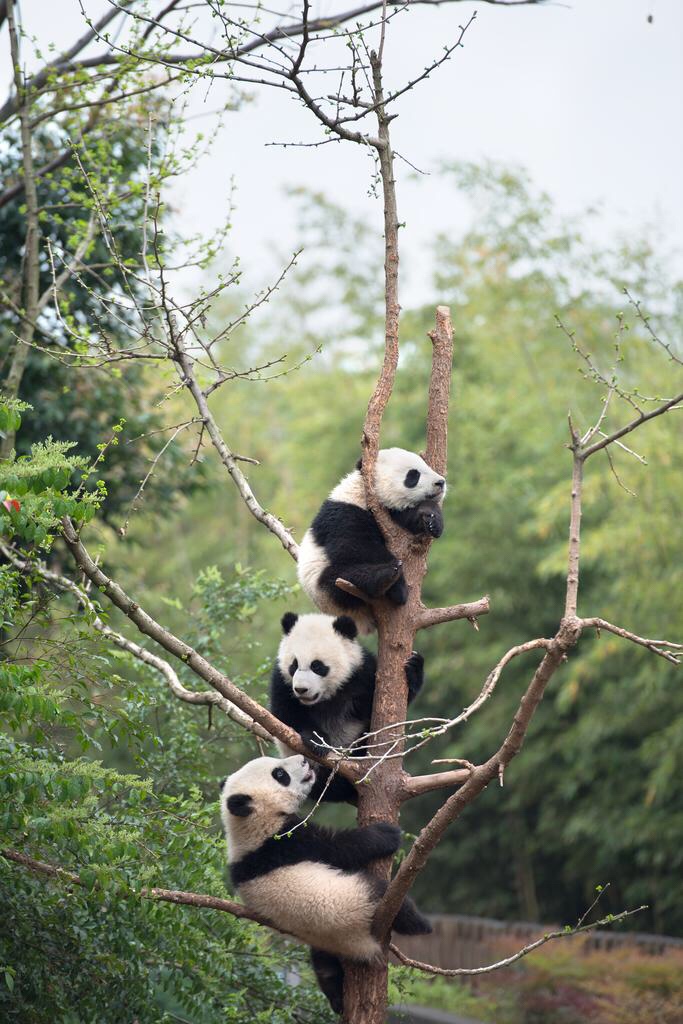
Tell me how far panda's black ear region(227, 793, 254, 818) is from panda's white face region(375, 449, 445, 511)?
1.20 meters

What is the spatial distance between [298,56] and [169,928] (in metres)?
3.23

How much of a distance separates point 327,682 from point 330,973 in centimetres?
102

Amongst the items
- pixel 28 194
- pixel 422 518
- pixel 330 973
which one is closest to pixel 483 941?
pixel 330 973

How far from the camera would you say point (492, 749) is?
11609 mm

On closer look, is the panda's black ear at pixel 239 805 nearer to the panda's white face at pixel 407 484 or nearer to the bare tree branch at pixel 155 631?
the bare tree branch at pixel 155 631

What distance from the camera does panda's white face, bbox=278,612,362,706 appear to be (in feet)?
12.9

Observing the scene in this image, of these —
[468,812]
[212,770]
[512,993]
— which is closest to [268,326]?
[468,812]

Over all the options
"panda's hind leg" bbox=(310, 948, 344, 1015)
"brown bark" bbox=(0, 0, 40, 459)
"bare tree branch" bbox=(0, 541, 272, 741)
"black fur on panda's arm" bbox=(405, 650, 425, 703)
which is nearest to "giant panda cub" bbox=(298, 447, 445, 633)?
"black fur on panda's arm" bbox=(405, 650, 425, 703)

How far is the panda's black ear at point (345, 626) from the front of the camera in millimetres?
4059

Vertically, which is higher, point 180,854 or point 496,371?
point 496,371

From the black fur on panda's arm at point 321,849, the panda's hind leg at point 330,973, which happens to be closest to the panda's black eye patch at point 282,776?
the black fur on panda's arm at point 321,849

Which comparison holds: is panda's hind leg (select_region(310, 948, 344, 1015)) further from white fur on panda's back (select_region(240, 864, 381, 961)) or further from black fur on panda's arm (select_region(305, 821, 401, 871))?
black fur on panda's arm (select_region(305, 821, 401, 871))

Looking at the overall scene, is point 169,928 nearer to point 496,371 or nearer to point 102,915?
point 102,915

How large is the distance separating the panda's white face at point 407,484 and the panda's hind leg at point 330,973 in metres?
1.64
